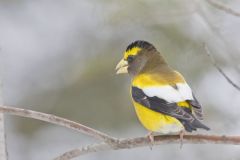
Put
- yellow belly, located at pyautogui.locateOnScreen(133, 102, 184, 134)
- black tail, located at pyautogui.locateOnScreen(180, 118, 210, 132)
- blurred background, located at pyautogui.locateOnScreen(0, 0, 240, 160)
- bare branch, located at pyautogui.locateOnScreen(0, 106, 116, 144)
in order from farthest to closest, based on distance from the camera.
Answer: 1. blurred background, located at pyautogui.locateOnScreen(0, 0, 240, 160)
2. yellow belly, located at pyautogui.locateOnScreen(133, 102, 184, 134)
3. black tail, located at pyautogui.locateOnScreen(180, 118, 210, 132)
4. bare branch, located at pyautogui.locateOnScreen(0, 106, 116, 144)

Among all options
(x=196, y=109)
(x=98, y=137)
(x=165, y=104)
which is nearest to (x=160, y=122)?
(x=165, y=104)

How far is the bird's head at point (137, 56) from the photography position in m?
4.69

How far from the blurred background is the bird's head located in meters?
1.34

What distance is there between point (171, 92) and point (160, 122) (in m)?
0.19

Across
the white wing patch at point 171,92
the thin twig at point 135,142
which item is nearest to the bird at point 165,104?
the white wing patch at point 171,92

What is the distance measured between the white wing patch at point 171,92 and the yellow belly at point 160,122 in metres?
0.10

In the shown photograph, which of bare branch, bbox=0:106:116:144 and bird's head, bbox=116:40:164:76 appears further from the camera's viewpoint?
bird's head, bbox=116:40:164:76

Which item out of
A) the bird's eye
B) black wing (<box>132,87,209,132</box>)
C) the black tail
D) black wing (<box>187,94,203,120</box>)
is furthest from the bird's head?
the black tail

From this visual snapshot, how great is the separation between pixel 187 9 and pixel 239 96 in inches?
47.2

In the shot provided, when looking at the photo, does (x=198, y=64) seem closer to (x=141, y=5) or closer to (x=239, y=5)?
(x=239, y=5)

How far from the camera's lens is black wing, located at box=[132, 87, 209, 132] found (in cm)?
384

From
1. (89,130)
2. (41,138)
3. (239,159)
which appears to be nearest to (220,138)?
(89,130)

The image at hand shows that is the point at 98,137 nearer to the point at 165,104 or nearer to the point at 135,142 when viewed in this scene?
the point at 135,142

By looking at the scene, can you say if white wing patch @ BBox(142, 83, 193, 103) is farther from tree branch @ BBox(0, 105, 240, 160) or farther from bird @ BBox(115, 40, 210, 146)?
tree branch @ BBox(0, 105, 240, 160)
